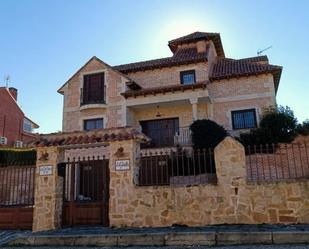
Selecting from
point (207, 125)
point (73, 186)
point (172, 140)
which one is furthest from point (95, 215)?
point (172, 140)

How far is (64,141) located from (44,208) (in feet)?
6.97

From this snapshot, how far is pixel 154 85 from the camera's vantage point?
71.9 feet

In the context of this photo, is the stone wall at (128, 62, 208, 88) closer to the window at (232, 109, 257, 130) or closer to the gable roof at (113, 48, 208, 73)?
the gable roof at (113, 48, 208, 73)

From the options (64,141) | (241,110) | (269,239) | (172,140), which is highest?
(241,110)

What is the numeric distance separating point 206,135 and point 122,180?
27.5 feet

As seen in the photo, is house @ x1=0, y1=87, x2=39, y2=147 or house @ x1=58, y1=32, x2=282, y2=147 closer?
house @ x1=58, y1=32, x2=282, y2=147

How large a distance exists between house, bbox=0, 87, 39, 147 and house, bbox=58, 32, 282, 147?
13.7m

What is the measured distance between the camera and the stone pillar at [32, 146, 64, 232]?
944 cm

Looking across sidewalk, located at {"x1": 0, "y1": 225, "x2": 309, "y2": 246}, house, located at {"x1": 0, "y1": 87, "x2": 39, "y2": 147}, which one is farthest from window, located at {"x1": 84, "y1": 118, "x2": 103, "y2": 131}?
house, located at {"x1": 0, "y1": 87, "x2": 39, "y2": 147}

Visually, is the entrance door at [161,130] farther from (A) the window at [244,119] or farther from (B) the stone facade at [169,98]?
(A) the window at [244,119]

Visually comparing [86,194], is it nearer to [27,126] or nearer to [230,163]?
[230,163]

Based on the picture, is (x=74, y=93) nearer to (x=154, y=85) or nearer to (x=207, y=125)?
(x=154, y=85)

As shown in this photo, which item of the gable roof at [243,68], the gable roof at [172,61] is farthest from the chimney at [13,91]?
the gable roof at [243,68]

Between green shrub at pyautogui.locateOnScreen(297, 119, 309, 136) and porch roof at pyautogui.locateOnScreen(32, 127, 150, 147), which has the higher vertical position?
green shrub at pyautogui.locateOnScreen(297, 119, 309, 136)
